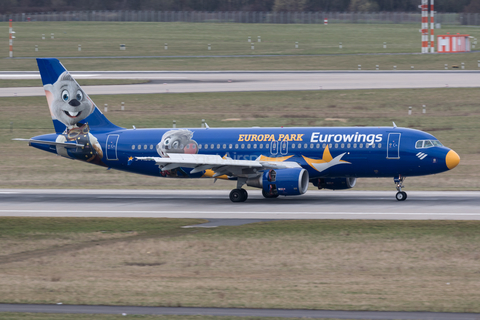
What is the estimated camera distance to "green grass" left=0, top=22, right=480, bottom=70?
310ft

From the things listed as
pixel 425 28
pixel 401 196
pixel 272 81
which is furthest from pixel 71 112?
pixel 425 28

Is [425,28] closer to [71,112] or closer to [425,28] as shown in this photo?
[425,28]

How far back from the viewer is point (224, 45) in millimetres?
121188

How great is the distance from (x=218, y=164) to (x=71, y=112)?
11896mm

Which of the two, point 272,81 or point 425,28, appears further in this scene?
point 425,28

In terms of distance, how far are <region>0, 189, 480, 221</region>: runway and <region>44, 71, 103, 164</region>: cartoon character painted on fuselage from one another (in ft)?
9.13

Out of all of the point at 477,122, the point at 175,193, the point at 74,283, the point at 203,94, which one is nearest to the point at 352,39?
the point at 203,94

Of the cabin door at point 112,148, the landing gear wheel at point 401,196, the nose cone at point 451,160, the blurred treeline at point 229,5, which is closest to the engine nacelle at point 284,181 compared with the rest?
the landing gear wheel at point 401,196

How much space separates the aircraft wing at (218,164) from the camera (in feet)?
129

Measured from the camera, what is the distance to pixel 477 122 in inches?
2498

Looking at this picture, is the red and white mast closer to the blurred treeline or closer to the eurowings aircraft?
the eurowings aircraft

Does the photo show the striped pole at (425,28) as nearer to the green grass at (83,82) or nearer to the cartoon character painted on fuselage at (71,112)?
the green grass at (83,82)

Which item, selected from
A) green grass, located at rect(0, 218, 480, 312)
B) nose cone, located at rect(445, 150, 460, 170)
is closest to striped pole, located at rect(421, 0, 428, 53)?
nose cone, located at rect(445, 150, 460, 170)

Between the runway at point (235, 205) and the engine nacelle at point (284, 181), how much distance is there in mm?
865
